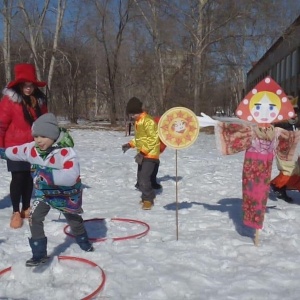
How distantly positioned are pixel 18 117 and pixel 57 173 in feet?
5.44

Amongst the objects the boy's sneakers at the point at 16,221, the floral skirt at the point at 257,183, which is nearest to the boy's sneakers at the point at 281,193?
the floral skirt at the point at 257,183

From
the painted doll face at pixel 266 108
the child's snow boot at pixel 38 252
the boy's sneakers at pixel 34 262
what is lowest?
the boy's sneakers at pixel 34 262

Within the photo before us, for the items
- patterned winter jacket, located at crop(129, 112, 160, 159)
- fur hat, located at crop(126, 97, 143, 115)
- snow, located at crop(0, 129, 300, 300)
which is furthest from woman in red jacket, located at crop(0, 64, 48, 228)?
patterned winter jacket, located at crop(129, 112, 160, 159)

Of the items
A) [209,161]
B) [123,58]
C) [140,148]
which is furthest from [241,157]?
[123,58]

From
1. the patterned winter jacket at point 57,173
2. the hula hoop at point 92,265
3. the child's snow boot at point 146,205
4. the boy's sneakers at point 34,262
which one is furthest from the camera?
the child's snow boot at point 146,205

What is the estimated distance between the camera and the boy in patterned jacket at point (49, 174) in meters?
3.90

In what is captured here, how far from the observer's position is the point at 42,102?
18.2 feet

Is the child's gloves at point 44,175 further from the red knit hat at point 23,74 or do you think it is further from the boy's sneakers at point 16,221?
the red knit hat at point 23,74

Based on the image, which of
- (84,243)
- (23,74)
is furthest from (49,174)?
(23,74)

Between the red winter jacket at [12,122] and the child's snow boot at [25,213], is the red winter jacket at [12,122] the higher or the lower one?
the higher one

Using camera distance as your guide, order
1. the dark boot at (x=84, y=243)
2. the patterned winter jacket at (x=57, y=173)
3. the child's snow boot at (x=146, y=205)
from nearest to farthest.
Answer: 1. the patterned winter jacket at (x=57, y=173)
2. the dark boot at (x=84, y=243)
3. the child's snow boot at (x=146, y=205)

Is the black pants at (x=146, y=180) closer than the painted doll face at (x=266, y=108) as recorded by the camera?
No

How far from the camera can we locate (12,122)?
17.3 feet

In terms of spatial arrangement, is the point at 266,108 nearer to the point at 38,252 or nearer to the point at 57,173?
the point at 57,173
